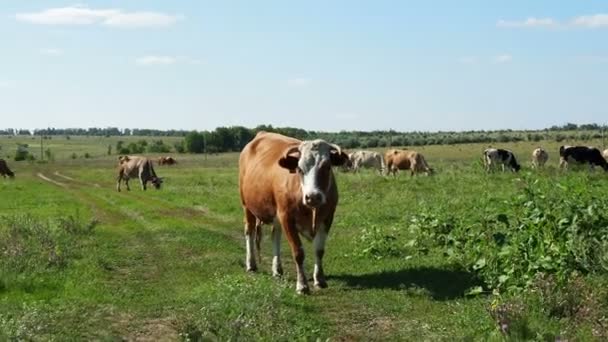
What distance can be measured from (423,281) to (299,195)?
7.43ft

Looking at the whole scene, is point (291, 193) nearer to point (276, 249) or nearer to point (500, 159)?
point (276, 249)

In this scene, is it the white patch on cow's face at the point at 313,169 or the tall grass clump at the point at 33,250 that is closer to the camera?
the white patch on cow's face at the point at 313,169

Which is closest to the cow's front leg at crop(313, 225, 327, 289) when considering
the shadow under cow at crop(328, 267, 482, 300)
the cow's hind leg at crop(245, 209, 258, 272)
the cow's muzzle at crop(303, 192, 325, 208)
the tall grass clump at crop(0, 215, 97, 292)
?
the shadow under cow at crop(328, 267, 482, 300)

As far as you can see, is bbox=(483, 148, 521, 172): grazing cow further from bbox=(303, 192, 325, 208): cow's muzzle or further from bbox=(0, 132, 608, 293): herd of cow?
bbox=(303, 192, 325, 208): cow's muzzle

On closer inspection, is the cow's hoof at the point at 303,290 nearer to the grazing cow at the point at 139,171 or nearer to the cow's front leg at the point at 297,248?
the cow's front leg at the point at 297,248

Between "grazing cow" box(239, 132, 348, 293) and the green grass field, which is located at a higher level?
"grazing cow" box(239, 132, 348, 293)

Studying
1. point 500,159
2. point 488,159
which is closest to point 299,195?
point 500,159

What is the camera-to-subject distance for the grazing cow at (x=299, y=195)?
1097 centimetres

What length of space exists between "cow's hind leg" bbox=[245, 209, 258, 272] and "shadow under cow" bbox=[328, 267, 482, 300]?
66.6 inches

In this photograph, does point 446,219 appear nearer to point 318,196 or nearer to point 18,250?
point 318,196

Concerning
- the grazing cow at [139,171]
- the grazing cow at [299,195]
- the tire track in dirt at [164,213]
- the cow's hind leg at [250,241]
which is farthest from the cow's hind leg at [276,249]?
the grazing cow at [139,171]

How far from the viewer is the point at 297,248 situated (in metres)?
11.3

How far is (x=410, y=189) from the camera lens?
29.1 meters

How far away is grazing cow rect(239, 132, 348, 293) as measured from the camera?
10969mm
